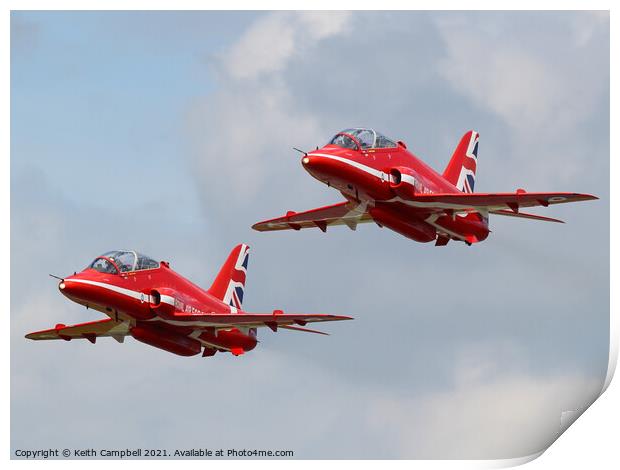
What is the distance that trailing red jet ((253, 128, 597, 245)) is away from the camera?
64750 millimetres

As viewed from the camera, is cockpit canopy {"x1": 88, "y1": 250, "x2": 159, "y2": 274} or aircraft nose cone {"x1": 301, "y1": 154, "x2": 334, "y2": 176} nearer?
aircraft nose cone {"x1": 301, "y1": 154, "x2": 334, "y2": 176}

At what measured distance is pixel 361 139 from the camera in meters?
65.9

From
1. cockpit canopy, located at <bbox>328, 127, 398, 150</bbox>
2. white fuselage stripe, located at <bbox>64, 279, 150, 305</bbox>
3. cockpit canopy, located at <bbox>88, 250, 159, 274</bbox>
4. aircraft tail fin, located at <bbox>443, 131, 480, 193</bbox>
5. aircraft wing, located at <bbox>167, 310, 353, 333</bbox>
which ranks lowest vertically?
aircraft wing, located at <bbox>167, 310, 353, 333</bbox>

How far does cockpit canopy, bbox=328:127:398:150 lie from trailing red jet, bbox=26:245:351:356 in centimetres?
709

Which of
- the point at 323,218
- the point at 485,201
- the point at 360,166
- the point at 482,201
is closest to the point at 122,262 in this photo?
the point at 323,218

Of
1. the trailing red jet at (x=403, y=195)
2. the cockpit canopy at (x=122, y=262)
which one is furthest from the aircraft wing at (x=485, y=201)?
the cockpit canopy at (x=122, y=262)

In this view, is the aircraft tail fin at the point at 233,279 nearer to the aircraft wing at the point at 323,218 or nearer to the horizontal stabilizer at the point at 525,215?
the aircraft wing at the point at 323,218

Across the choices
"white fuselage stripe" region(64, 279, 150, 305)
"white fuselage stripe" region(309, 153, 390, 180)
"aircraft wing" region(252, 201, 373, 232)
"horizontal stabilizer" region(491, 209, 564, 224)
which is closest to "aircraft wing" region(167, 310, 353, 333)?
"white fuselage stripe" region(64, 279, 150, 305)

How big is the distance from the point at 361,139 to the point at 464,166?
1033 centimetres

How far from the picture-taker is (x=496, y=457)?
227 ft

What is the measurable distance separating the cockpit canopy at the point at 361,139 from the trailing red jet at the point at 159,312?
23.3ft

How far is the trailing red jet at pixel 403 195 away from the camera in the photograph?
64750mm

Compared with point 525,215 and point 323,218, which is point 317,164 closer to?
point 323,218

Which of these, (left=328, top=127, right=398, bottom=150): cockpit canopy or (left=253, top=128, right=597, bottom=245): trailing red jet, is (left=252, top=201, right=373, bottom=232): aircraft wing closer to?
(left=253, top=128, right=597, bottom=245): trailing red jet
